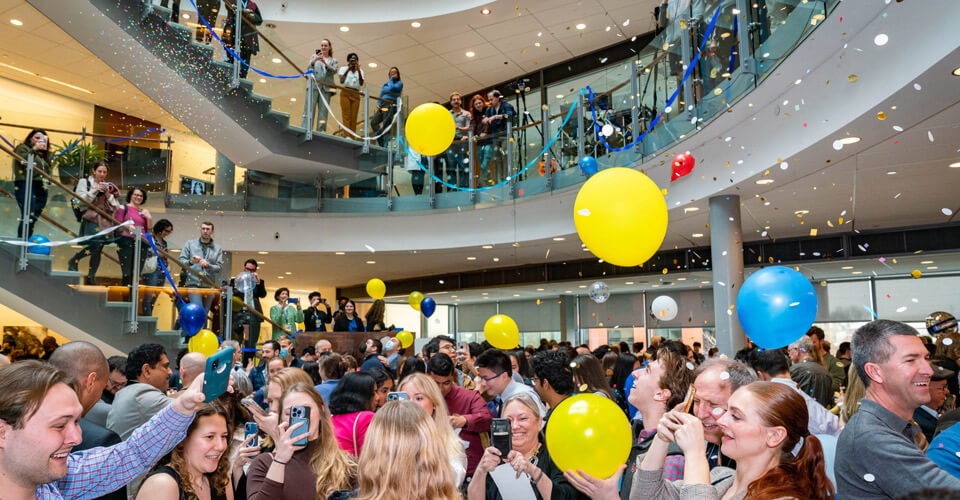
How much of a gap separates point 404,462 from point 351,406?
5.46 ft

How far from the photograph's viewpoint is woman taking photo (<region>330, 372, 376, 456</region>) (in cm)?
349

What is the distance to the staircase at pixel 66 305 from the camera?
22.2ft

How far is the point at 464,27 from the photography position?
1191 centimetres

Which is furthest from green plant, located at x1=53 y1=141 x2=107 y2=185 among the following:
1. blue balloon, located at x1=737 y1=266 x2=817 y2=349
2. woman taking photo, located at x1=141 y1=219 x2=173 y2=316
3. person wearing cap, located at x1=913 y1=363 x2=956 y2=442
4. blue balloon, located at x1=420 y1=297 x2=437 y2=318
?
person wearing cap, located at x1=913 y1=363 x2=956 y2=442

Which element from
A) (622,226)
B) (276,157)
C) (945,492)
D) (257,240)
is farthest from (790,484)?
(257,240)

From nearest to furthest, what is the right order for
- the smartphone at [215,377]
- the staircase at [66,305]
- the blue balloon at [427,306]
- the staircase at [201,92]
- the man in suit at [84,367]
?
the smartphone at [215,377] < the man in suit at [84,367] < the staircase at [66,305] < the staircase at [201,92] < the blue balloon at [427,306]

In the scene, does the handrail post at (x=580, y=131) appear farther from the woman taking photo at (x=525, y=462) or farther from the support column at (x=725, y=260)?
the woman taking photo at (x=525, y=462)

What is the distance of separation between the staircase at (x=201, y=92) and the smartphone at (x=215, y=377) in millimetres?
7841

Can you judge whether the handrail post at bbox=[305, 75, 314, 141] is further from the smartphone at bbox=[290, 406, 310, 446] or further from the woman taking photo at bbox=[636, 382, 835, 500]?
the woman taking photo at bbox=[636, 382, 835, 500]

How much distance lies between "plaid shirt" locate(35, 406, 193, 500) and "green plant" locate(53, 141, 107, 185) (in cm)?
776

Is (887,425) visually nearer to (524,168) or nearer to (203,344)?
(203,344)

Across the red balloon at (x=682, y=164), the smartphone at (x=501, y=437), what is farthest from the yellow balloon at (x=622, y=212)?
the red balloon at (x=682, y=164)

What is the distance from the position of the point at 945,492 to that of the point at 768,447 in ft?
1.69

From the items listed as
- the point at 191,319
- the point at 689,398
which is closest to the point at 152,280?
the point at 191,319
